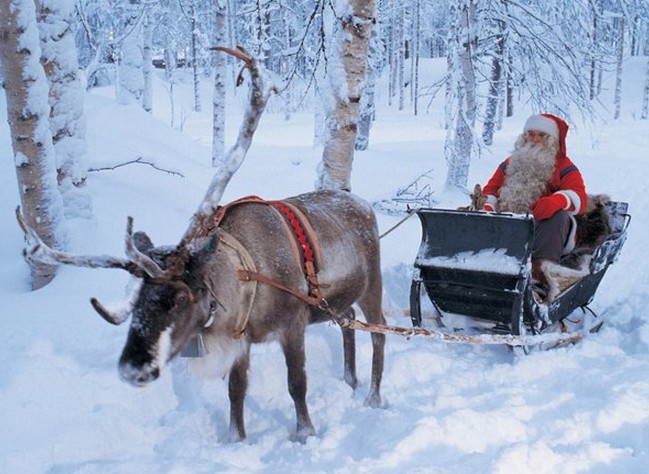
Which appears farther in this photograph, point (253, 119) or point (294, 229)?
point (294, 229)

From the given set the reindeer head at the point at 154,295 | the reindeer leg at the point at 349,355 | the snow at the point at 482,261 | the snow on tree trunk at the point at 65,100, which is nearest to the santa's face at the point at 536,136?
the snow at the point at 482,261

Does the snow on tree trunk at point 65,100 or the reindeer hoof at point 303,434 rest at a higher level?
the snow on tree trunk at point 65,100

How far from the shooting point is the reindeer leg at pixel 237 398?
352 cm

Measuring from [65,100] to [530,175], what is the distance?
14.9ft

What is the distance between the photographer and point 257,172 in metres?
11.6

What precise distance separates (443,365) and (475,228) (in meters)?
1.05

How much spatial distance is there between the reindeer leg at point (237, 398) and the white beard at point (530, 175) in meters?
2.72

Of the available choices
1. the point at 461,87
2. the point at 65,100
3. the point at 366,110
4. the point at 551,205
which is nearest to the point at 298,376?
the point at 551,205

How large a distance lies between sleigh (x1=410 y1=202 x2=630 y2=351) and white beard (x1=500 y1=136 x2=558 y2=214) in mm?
686

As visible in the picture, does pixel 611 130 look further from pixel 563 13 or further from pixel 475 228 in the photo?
pixel 475 228

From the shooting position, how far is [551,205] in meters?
4.52

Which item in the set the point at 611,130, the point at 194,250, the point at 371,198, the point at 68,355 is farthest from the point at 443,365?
the point at 611,130

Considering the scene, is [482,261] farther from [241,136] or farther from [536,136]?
[241,136]

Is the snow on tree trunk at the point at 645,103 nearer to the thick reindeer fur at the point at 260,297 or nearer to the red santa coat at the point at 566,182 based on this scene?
the red santa coat at the point at 566,182
